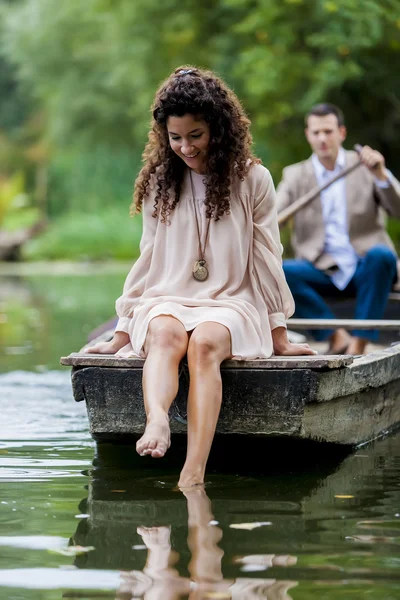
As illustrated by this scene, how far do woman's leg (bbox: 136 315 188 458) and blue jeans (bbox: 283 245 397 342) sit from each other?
2.63 metres

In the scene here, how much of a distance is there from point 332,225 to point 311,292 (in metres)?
0.45

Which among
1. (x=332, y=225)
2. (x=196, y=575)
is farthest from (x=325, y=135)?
(x=196, y=575)

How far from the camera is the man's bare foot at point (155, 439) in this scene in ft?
13.1

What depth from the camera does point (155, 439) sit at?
4.02 meters

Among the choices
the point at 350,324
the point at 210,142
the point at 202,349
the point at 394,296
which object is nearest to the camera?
the point at 202,349

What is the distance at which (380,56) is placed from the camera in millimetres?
15812

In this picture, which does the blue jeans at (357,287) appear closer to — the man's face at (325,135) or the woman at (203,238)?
the man's face at (325,135)

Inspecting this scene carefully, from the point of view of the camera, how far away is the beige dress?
15.4 feet

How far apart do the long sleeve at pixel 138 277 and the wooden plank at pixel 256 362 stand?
0.19 meters

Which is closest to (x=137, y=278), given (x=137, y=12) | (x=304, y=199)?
(x=304, y=199)

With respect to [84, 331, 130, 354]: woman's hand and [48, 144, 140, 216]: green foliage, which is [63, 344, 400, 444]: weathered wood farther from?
[48, 144, 140, 216]: green foliage

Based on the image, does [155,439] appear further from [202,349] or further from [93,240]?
[93,240]

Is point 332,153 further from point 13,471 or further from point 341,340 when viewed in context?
point 13,471

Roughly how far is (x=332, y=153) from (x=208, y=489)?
131 inches
